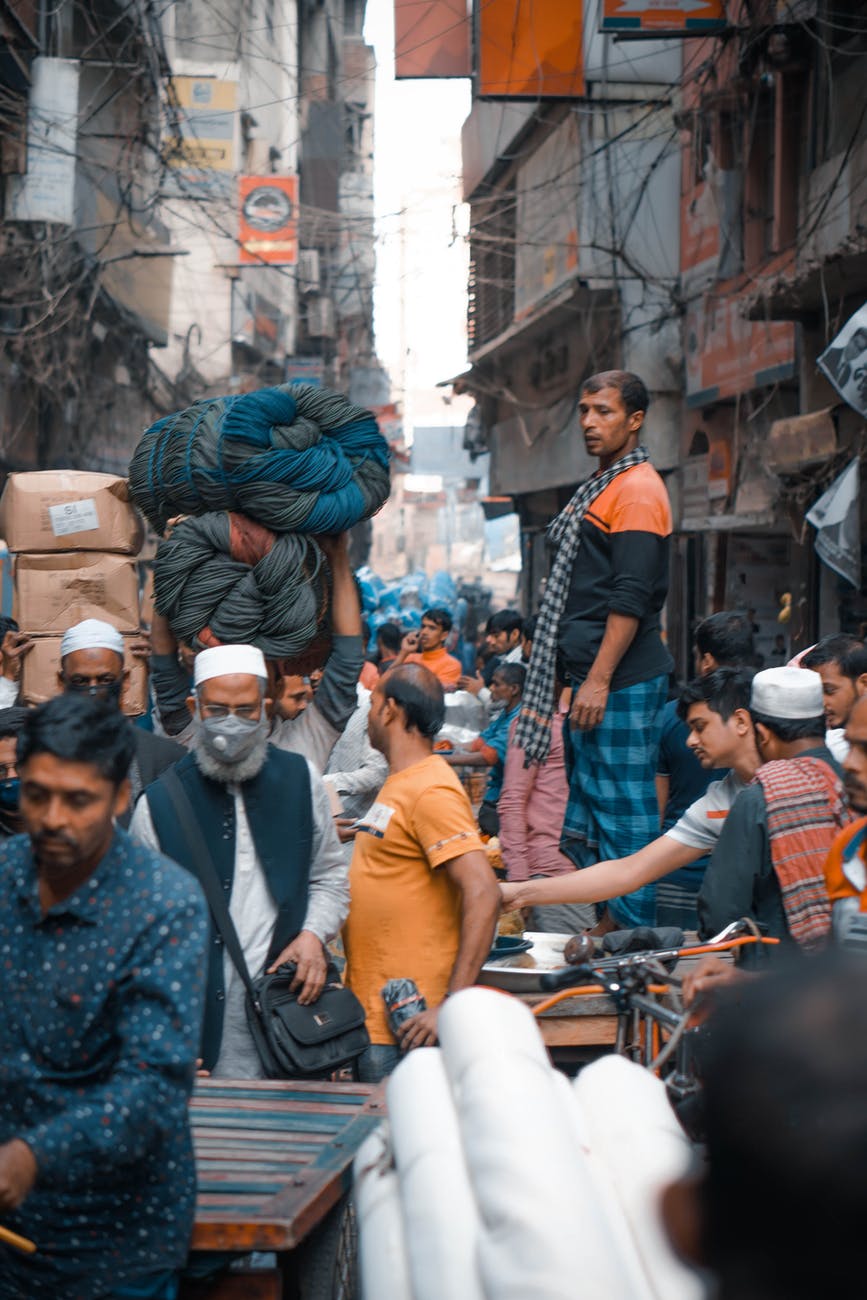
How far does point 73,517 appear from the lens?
570cm

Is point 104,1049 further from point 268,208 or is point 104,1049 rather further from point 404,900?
point 268,208

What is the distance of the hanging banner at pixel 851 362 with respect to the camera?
869cm

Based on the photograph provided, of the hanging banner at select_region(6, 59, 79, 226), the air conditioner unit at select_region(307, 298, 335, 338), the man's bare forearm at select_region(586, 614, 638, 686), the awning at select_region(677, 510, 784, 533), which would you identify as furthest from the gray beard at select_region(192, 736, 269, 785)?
the air conditioner unit at select_region(307, 298, 335, 338)

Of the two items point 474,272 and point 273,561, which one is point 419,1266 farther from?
point 474,272

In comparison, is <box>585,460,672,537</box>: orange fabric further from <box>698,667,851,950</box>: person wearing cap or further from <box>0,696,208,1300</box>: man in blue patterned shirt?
<box>0,696,208,1300</box>: man in blue patterned shirt

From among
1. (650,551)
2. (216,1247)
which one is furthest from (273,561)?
(216,1247)

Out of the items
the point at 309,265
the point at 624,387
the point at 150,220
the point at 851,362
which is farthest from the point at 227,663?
the point at 309,265

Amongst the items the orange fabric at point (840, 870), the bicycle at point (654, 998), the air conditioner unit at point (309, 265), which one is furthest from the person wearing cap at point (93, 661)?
the air conditioner unit at point (309, 265)

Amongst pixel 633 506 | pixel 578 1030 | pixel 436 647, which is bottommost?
pixel 578 1030

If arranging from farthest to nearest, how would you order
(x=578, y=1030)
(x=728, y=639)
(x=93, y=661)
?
1. (x=728, y=639)
2. (x=93, y=661)
3. (x=578, y=1030)

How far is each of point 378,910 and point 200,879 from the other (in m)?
0.77

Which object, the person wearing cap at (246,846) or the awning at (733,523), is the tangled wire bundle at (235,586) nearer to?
the person wearing cap at (246,846)

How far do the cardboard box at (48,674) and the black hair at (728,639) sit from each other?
231 centimetres

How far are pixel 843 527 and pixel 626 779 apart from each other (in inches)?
190
